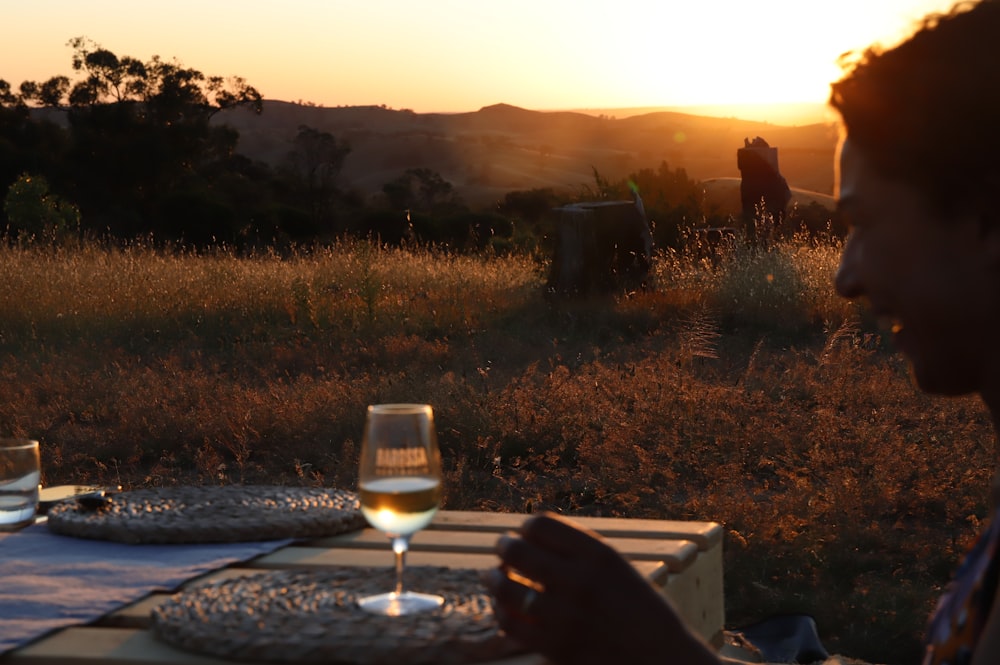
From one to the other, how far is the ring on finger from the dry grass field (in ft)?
9.32

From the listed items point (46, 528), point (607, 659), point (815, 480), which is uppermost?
point (607, 659)

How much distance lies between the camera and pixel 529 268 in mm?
13227

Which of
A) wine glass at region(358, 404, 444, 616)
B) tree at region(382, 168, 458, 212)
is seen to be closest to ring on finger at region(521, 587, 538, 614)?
wine glass at region(358, 404, 444, 616)

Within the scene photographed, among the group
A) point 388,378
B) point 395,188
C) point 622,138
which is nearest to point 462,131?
point 622,138

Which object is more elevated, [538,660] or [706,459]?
[538,660]

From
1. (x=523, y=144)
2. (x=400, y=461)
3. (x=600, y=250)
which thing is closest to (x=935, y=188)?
(x=400, y=461)

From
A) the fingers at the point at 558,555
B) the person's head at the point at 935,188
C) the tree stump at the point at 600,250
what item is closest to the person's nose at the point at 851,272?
the person's head at the point at 935,188

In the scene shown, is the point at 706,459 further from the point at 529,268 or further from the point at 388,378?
the point at 529,268

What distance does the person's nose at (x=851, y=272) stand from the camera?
113 centimetres

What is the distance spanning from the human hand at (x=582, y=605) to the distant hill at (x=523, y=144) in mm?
51589

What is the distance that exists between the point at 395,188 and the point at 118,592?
3688 cm

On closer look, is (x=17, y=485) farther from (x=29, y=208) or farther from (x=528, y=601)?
(x=29, y=208)

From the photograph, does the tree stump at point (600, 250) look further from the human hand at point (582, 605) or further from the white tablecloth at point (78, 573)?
the human hand at point (582, 605)

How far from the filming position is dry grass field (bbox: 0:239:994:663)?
4.44m
